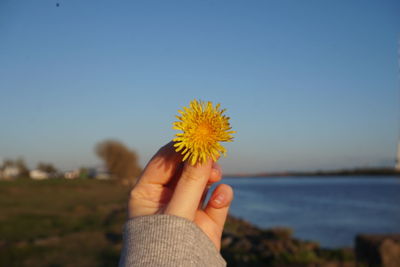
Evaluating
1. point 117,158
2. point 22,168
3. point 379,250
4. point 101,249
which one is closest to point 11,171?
point 22,168

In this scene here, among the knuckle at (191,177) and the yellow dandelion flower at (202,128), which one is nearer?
the yellow dandelion flower at (202,128)

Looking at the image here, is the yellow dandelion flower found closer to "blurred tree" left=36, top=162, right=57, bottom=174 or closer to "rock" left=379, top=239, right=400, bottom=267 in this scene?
"rock" left=379, top=239, right=400, bottom=267

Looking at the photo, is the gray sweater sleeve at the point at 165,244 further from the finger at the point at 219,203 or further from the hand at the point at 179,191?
the finger at the point at 219,203

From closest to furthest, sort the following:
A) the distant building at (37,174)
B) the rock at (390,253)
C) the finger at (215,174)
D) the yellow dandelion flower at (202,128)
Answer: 1. the yellow dandelion flower at (202,128)
2. the finger at (215,174)
3. the rock at (390,253)
4. the distant building at (37,174)

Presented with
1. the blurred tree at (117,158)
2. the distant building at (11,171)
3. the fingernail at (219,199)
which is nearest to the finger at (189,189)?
the fingernail at (219,199)

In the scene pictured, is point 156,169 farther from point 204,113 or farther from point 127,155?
point 127,155

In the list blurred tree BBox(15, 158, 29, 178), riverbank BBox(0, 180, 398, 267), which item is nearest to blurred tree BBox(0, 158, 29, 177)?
blurred tree BBox(15, 158, 29, 178)
